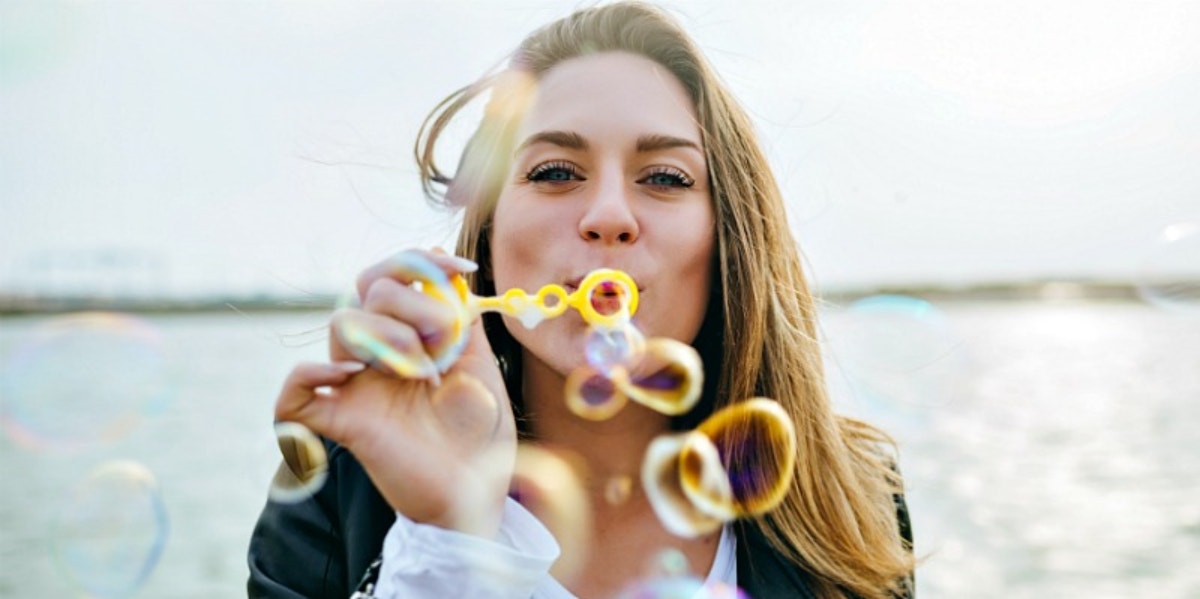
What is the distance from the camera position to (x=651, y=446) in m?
2.40

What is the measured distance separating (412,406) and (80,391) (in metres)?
21.2

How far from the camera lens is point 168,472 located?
1124 cm

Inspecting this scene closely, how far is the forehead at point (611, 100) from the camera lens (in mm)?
2148

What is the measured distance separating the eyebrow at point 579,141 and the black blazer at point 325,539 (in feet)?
2.36

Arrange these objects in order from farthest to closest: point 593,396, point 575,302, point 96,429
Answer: point 96,429 < point 593,396 < point 575,302

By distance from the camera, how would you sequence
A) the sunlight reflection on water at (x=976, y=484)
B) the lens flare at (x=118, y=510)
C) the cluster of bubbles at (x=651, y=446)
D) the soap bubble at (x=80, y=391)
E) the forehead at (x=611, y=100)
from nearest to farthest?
1. the cluster of bubbles at (x=651, y=446)
2. the forehead at (x=611, y=100)
3. the lens flare at (x=118, y=510)
4. the sunlight reflection on water at (x=976, y=484)
5. the soap bubble at (x=80, y=391)

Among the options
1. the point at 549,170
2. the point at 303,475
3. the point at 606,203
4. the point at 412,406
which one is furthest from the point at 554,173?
the point at 303,475

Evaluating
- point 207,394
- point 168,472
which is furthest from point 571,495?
point 207,394

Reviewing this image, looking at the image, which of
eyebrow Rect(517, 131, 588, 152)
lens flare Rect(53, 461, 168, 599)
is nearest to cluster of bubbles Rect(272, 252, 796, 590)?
eyebrow Rect(517, 131, 588, 152)

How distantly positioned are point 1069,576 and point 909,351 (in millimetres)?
4692

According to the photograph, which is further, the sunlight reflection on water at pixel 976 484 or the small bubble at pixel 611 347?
the sunlight reflection on water at pixel 976 484

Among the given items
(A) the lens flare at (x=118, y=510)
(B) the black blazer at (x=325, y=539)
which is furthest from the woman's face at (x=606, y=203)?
(A) the lens flare at (x=118, y=510)

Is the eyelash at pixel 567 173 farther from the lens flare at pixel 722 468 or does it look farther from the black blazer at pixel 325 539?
the black blazer at pixel 325 539

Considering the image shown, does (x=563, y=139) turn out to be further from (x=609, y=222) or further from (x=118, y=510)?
(x=118, y=510)
